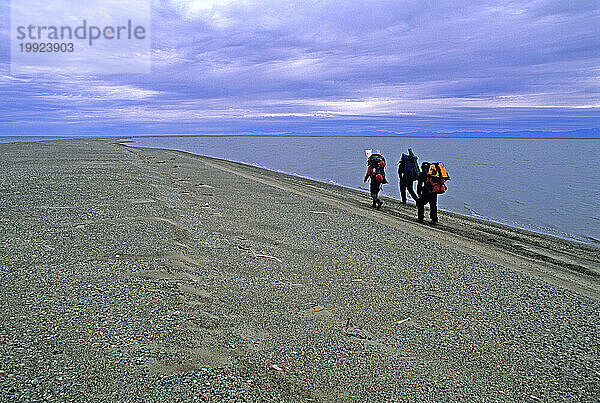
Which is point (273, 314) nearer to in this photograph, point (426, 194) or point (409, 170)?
point (426, 194)

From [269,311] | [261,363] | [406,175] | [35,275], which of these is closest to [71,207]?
[35,275]

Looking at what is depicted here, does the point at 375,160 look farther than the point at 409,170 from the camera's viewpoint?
No

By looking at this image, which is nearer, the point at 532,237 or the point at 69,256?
the point at 69,256

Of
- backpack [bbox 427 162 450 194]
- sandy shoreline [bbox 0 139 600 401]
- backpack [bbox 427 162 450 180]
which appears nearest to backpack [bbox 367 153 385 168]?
backpack [bbox 427 162 450 194]

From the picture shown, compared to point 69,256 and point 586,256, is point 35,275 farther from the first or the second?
point 586,256

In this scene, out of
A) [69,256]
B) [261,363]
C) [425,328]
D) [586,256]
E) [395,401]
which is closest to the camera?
[395,401]

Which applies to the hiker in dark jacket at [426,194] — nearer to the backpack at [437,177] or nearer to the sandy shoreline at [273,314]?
the backpack at [437,177]

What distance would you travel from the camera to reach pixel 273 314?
534cm

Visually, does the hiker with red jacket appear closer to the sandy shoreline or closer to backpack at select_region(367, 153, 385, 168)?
backpack at select_region(367, 153, 385, 168)

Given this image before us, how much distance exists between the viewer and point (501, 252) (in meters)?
10.2

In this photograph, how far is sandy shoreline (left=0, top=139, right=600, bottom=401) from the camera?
3.87m

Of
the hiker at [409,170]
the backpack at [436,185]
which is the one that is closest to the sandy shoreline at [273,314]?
the backpack at [436,185]

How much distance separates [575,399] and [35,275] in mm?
6054

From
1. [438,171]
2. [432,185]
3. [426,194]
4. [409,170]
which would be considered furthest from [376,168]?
[409,170]
